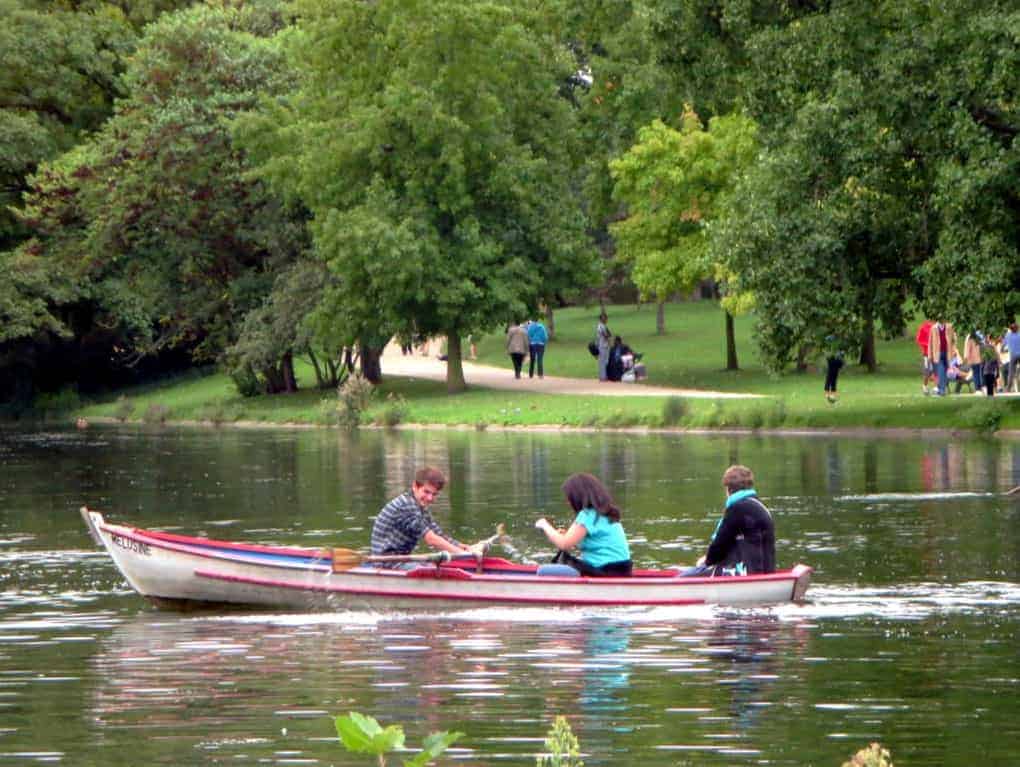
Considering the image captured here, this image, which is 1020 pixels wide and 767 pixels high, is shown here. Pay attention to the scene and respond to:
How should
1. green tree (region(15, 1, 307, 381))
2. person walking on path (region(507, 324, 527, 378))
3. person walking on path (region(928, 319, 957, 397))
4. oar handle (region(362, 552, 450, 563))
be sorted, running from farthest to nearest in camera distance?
green tree (region(15, 1, 307, 381))
person walking on path (region(507, 324, 527, 378))
person walking on path (region(928, 319, 957, 397))
oar handle (region(362, 552, 450, 563))

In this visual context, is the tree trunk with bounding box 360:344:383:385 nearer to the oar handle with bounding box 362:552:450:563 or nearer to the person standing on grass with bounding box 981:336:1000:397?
the person standing on grass with bounding box 981:336:1000:397

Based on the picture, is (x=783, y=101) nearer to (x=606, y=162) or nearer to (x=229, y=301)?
(x=606, y=162)

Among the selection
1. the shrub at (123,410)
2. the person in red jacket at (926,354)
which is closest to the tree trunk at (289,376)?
the shrub at (123,410)

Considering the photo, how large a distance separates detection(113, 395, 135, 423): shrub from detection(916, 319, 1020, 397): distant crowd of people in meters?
28.7

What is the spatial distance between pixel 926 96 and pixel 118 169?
118 feet

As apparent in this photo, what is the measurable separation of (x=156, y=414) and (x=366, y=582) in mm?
46576

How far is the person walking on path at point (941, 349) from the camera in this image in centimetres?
4709

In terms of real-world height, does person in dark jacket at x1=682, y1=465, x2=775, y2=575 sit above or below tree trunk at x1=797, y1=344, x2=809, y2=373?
below

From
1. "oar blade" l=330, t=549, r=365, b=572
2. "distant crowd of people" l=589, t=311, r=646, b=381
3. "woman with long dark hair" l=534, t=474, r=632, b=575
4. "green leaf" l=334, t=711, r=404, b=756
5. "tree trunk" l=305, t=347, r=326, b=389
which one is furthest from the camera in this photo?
"tree trunk" l=305, t=347, r=326, b=389

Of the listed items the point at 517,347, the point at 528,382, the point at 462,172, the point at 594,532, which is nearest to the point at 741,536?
the point at 594,532

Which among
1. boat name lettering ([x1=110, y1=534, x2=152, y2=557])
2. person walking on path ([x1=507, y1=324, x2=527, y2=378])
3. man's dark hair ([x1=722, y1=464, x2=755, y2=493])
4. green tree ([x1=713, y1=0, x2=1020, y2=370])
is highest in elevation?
green tree ([x1=713, y1=0, x2=1020, y2=370])

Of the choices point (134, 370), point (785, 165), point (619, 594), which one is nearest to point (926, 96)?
point (785, 165)

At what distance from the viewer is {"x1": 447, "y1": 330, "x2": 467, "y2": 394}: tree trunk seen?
61.3m

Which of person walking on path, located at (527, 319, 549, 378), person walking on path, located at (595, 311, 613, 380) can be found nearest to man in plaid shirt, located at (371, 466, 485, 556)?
person walking on path, located at (595, 311, 613, 380)
